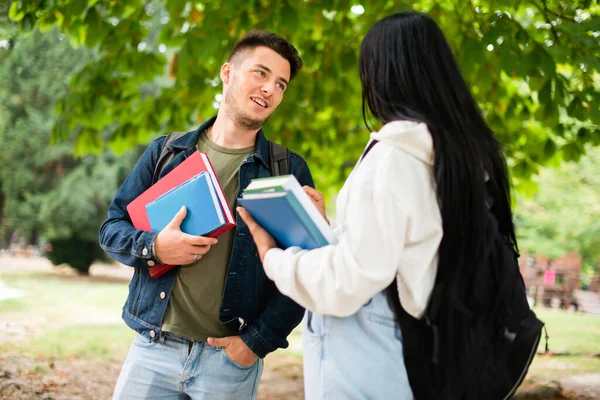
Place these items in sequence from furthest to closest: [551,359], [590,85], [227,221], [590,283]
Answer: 1. [590,283]
2. [551,359]
3. [590,85]
4. [227,221]

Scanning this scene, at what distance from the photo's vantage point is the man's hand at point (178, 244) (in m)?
2.11

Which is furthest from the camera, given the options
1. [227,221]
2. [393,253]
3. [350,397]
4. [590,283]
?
[590,283]

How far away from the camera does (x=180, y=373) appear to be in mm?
2271

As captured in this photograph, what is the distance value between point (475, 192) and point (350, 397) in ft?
1.99

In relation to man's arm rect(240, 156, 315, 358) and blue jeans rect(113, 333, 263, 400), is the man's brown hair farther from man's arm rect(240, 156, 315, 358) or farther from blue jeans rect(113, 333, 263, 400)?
blue jeans rect(113, 333, 263, 400)

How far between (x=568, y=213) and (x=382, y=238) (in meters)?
21.6

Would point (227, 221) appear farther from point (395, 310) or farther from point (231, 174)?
point (395, 310)

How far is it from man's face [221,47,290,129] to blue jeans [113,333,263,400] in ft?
2.87

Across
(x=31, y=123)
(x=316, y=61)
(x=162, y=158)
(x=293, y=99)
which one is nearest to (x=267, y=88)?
(x=162, y=158)

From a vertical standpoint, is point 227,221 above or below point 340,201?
below

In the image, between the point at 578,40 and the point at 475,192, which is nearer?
the point at 475,192

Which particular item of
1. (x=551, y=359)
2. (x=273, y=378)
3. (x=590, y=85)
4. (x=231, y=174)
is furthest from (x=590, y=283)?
(x=231, y=174)

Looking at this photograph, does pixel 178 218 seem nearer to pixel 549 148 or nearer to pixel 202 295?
pixel 202 295

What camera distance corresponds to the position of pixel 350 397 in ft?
5.25
